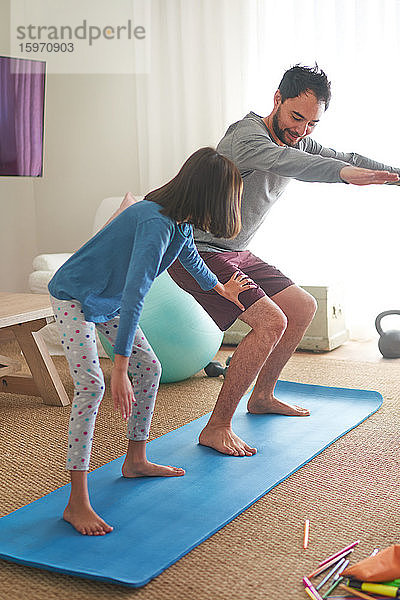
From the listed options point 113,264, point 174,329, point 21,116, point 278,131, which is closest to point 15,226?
point 21,116

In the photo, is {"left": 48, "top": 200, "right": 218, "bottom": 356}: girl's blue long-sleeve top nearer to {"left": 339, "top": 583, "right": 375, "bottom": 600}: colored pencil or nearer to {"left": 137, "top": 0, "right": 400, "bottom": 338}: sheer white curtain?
{"left": 339, "top": 583, "right": 375, "bottom": 600}: colored pencil

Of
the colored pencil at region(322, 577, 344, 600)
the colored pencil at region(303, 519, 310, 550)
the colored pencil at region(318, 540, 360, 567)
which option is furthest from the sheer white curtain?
the colored pencil at region(322, 577, 344, 600)

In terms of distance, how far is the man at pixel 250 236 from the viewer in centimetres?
234

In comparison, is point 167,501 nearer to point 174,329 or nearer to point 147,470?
point 147,470

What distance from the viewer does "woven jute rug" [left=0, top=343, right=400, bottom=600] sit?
5.10 ft

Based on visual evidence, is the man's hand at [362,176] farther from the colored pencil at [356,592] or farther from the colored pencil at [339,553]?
the colored pencil at [356,592]

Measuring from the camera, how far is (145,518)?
1857mm

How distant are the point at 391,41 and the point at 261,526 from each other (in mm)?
2958

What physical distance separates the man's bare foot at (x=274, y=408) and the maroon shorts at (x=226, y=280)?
40 cm

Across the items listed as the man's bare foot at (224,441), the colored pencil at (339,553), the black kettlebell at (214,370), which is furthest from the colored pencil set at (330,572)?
the black kettlebell at (214,370)

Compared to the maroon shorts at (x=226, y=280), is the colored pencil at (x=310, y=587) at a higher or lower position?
lower

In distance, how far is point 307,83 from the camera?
8.07 feet

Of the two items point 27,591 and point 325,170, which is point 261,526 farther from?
point 325,170

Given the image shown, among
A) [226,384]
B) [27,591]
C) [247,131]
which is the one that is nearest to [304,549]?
[27,591]
